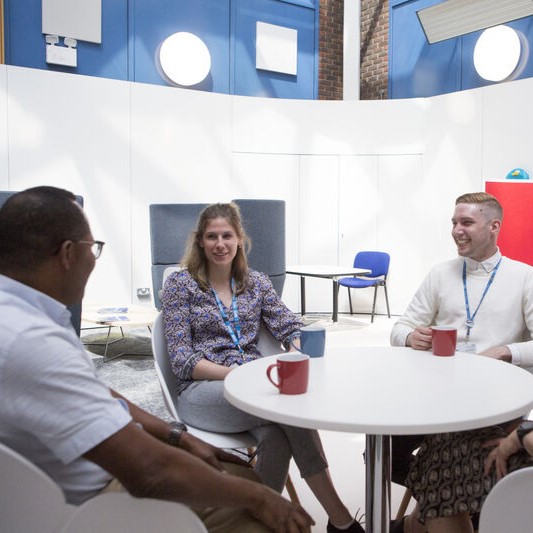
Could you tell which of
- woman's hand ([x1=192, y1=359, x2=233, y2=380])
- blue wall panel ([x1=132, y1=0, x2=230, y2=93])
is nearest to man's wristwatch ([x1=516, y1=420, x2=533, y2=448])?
woman's hand ([x1=192, y1=359, x2=233, y2=380])

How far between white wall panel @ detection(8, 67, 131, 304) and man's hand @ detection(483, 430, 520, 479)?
18.0 feet

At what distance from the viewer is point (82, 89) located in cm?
629

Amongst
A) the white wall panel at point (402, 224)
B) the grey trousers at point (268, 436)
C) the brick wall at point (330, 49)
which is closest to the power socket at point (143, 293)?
the white wall panel at point (402, 224)

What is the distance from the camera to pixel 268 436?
185 cm

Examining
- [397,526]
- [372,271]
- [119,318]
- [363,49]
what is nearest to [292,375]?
[397,526]

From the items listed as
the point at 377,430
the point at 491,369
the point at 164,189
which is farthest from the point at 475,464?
the point at 164,189

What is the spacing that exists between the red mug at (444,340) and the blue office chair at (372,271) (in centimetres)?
486

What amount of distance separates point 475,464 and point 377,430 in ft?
1.74

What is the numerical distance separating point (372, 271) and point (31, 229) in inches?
242

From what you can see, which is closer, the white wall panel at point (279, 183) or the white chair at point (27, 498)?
the white chair at point (27, 498)

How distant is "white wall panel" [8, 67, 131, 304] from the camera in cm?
598

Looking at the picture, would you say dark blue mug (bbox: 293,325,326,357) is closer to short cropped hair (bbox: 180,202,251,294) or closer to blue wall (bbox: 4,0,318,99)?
short cropped hair (bbox: 180,202,251,294)

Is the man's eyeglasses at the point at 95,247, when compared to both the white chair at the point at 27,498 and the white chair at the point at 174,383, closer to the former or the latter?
the white chair at the point at 27,498

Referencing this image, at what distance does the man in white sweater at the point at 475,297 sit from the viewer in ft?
7.11
